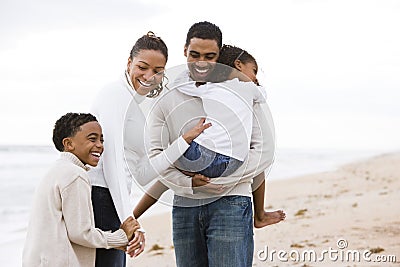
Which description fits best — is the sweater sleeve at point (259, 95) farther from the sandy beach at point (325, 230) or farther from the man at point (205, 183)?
the sandy beach at point (325, 230)

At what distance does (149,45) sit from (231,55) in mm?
225

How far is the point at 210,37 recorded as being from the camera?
1.82 meters

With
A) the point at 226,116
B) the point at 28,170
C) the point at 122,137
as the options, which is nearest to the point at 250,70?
the point at 226,116

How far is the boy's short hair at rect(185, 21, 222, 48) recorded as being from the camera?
1821 mm

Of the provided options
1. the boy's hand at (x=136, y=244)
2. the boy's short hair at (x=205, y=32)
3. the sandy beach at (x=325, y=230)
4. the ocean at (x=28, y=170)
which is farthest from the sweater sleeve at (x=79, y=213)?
the ocean at (x=28, y=170)

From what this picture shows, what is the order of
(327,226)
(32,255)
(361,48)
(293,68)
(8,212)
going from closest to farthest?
(32,255)
(327,226)
(8,212)
(293,68)
(361,48)

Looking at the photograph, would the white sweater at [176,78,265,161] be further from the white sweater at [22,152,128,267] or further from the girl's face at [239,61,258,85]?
the white sweater at [22,152,128,267]

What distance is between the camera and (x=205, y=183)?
71.2 inches

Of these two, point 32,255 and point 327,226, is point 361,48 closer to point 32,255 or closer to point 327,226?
point 327,226

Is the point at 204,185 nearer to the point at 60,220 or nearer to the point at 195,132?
the point at 195,132

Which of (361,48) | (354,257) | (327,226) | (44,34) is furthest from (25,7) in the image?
(354,257)

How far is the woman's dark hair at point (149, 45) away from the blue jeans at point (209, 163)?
0.91ft

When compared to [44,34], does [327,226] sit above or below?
below

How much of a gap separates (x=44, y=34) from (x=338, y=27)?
3801mm
